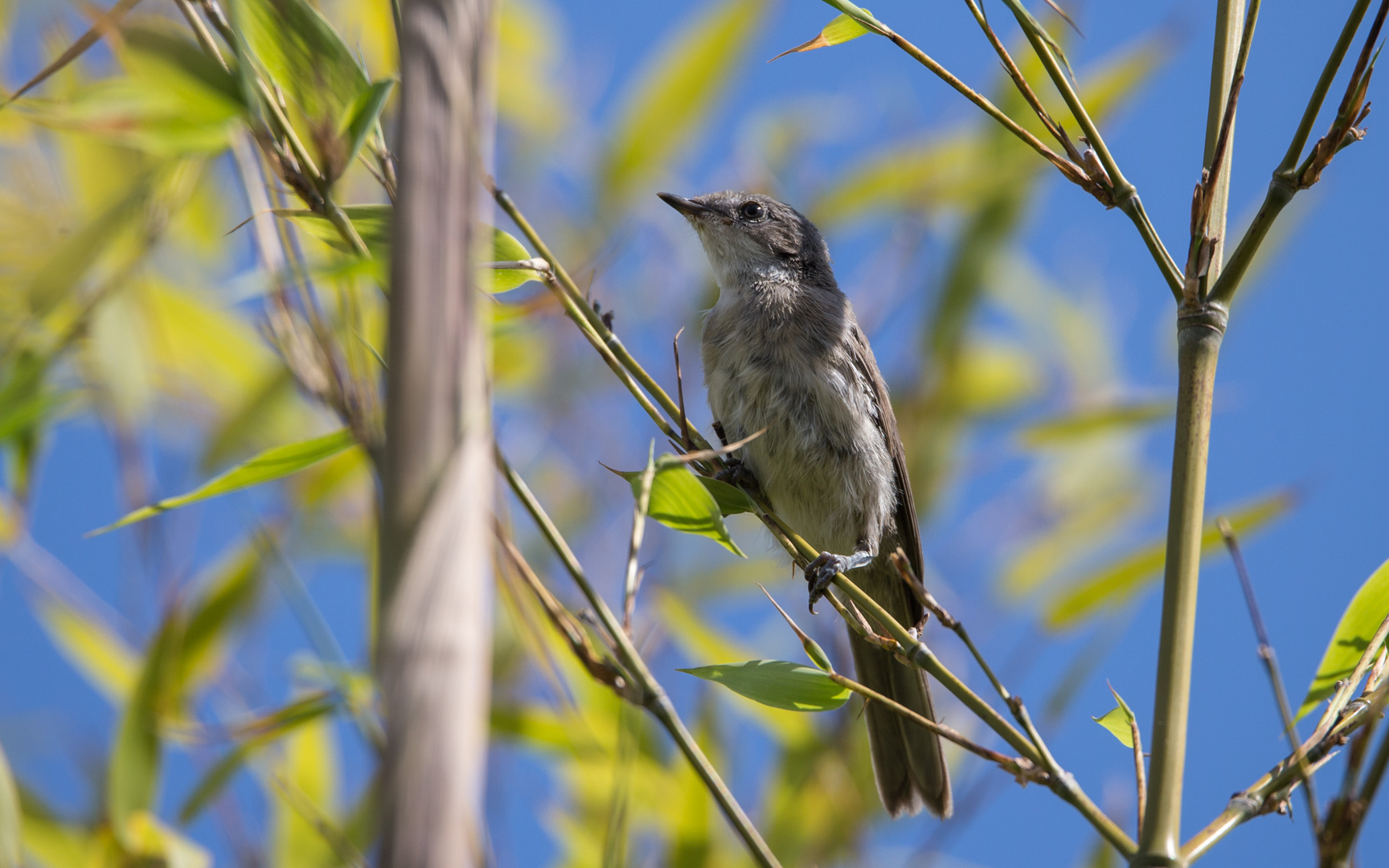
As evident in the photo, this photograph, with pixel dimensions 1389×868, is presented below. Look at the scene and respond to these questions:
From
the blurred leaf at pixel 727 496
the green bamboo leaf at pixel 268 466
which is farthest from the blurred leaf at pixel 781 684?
the green bamboo leaf at pixel 268 466

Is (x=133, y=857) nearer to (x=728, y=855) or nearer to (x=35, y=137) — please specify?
(x=728, y=855)

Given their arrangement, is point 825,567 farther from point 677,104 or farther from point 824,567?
point 677,104

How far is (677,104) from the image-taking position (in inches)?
131

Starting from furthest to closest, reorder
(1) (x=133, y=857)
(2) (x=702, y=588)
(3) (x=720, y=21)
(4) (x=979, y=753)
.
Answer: (2) (x=702, y=588) → (3) (x=720, y=21) → (1) (x=133, y=857) → (4) (x=979, y=753)

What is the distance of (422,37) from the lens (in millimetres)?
628

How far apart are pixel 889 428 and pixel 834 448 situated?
0.82ft

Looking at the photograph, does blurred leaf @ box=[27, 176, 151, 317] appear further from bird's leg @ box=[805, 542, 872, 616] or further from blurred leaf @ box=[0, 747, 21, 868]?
bird's leg @ box=[805, 542, 872, 616]

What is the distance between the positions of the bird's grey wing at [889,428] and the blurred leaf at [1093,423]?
378 millimetres

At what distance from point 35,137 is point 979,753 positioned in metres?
2.82

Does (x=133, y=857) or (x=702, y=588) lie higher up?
(x=702, y=588)

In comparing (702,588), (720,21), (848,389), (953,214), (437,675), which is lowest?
(702,588)

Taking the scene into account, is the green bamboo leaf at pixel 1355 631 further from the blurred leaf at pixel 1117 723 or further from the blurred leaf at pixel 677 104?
the blurred leaf at pixel 677 104

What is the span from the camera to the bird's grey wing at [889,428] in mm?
3080

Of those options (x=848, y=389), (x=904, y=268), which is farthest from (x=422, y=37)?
(x=904, y=268)
